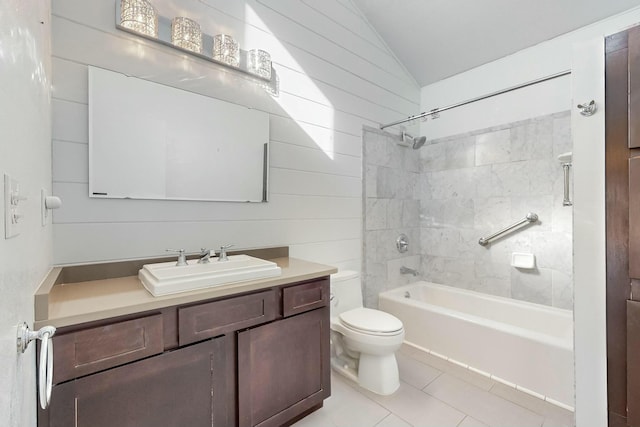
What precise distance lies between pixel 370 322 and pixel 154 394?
1284 millimetres

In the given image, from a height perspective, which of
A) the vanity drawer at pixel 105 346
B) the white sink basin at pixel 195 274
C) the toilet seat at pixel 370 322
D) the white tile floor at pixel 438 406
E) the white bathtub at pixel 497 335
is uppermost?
the white sink basin at pixel 195 274

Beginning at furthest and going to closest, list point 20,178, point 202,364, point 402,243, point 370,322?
point 402,243
point 370,322
point 202,364
point 20,178

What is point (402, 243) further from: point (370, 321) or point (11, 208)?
point (11, 208)

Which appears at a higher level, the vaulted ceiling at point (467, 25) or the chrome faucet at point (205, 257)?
the vaulted ceiling at point (467, 25)

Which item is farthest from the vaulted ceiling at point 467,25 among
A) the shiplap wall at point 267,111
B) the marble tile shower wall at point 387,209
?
the marble tile shower wall at point 387,209

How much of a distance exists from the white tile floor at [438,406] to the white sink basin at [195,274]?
0.96 metres

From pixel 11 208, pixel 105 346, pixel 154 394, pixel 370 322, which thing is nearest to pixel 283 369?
pixel 154 394

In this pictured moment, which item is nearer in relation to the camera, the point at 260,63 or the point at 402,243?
the point at 260,63

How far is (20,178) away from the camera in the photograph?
2.20ft

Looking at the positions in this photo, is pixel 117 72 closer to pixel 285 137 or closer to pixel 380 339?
pixel 285 137

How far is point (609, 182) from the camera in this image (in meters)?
1.13

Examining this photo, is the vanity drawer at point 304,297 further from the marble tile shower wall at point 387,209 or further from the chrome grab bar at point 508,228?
the chrome grab bar at point 508,228

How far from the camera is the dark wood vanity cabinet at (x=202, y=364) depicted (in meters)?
1.00

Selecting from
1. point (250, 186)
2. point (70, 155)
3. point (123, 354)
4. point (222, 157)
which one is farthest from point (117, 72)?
point (123, 354)
